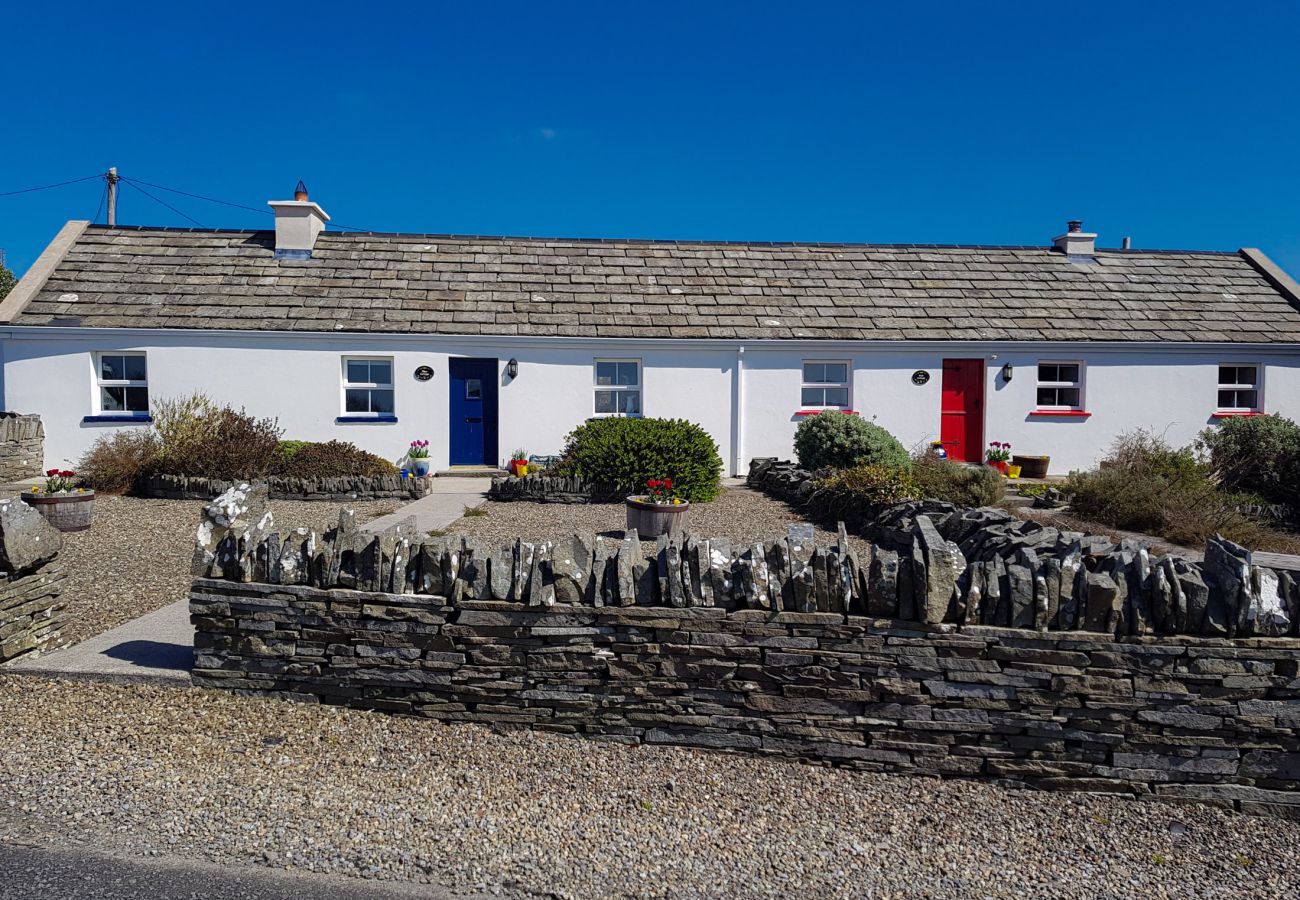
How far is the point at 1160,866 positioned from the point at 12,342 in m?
18.3

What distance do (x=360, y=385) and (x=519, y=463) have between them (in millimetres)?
4054

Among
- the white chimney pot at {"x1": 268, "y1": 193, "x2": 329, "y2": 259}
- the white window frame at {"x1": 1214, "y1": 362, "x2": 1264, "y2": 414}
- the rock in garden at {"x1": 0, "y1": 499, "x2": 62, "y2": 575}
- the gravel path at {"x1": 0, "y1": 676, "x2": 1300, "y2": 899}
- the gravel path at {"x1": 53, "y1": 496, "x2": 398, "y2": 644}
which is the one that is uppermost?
the white chimney pot at {"x1": 268, "y1": 193, "x2": 329, "y2": 259}

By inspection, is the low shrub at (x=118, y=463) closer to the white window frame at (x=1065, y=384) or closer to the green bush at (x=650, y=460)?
the green bush at (x=650, y=460)

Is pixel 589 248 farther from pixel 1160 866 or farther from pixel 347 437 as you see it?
pixel 1160 866

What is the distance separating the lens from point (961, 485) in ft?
35.8

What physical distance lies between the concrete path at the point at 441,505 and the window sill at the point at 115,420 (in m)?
5.65

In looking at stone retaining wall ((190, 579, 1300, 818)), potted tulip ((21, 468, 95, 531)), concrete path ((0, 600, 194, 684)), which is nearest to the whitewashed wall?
potted tulip ((21, 468, 95, 531))

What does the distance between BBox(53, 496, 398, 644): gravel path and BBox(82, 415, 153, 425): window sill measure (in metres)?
2.92

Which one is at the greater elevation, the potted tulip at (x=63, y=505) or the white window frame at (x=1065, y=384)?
the white window frame at (x=1065, y=384)

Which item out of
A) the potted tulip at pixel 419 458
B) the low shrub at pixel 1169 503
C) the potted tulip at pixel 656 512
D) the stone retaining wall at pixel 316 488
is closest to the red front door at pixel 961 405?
the low shrub at pixel 1169 503

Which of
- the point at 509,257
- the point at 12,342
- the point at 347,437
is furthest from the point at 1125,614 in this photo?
the point at 12,342

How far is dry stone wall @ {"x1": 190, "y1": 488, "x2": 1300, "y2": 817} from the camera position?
425cm

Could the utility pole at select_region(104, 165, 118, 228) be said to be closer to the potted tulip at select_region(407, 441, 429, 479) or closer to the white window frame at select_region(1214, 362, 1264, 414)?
the potted tulip at select_region(407, 441, 429, 479)

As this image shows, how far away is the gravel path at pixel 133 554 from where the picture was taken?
6.62 meters
